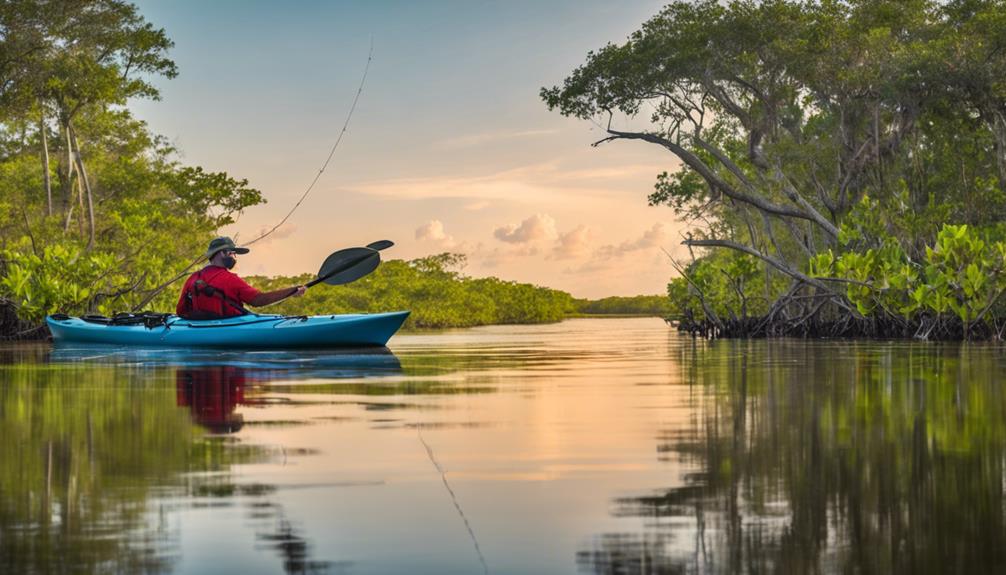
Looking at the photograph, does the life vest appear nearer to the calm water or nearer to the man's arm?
the man's arm

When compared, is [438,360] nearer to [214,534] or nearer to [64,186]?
[214,534]

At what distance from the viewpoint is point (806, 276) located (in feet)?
70.9

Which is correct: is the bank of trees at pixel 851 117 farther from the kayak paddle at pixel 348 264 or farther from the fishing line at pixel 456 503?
the fishing line at pixel 456 503

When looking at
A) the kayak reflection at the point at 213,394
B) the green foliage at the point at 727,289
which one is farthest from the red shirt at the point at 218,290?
the green foliage at the point at 727,289

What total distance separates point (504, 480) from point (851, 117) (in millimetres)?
21445

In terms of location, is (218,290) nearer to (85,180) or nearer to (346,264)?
(346,264)

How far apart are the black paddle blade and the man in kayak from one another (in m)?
1.52

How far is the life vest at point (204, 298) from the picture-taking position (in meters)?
15.3

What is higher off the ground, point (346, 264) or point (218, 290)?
point (346, 264)

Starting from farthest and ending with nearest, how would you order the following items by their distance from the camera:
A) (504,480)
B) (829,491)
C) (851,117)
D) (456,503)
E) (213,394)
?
(851,117) → (213,394) → (504,480) → (829,491) → (456,503)

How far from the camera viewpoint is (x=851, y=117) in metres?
24.3

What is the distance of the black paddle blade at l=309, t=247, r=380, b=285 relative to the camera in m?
17.0

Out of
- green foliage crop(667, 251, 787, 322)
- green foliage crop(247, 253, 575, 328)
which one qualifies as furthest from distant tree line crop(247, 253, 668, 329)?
green foliage crop(667, 251, 787, 322)

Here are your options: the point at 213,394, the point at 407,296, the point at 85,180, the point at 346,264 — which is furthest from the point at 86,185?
the point at 407,296
